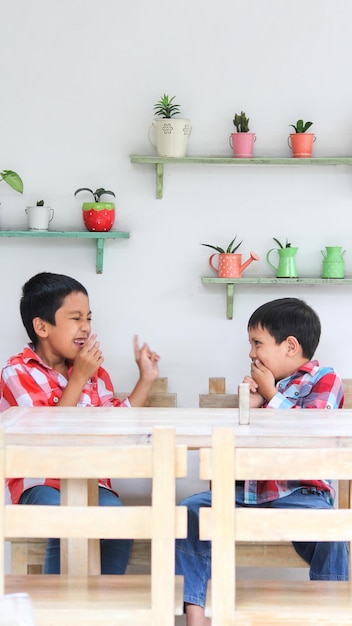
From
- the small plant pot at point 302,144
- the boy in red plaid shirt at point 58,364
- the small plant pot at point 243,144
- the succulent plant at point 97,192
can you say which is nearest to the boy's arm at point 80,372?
the boy in red plaid shirt at point 58,364

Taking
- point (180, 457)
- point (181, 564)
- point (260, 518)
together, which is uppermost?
point (180, 457)

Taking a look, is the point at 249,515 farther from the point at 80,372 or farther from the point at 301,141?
the point at 301,141

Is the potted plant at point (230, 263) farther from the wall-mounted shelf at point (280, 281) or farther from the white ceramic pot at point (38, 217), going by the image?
the white ceramic pot at point (38, 217)

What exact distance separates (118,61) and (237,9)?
45 centimetres

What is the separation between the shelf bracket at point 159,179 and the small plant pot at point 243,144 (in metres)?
0.26

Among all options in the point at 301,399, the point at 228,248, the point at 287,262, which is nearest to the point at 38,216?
the point at 228,248

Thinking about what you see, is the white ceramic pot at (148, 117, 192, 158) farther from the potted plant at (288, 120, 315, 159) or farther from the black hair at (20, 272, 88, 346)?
the black hair at (20, 272, 88, 346)

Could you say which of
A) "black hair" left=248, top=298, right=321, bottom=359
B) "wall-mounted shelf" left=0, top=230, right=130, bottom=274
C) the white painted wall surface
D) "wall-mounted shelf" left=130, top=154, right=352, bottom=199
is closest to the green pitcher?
Result: the white painted wall surface

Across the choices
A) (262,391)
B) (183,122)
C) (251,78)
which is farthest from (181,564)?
(251,78)

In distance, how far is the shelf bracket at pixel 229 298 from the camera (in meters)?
3.33

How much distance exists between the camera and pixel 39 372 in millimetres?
2818

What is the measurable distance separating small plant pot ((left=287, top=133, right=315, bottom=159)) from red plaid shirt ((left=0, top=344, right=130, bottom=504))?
3.41ft

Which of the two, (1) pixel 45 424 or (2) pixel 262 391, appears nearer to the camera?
(1) pixel 45 424

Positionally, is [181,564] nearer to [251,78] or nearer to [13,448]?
[13,448]
